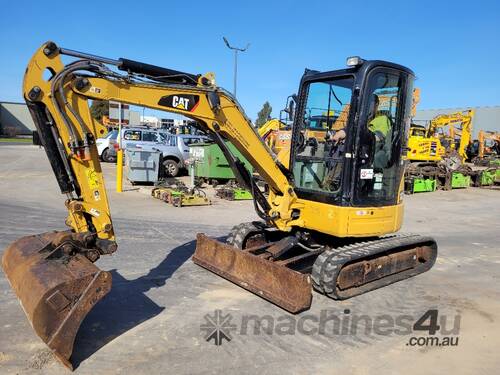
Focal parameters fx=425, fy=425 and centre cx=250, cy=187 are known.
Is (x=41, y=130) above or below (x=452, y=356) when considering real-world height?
above

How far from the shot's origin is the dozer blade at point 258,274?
461cm

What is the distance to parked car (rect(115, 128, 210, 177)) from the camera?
57.5ft

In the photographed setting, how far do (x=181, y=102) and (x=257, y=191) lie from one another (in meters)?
1.75

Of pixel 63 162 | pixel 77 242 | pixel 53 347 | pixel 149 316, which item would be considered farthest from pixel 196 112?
pixel 53 347

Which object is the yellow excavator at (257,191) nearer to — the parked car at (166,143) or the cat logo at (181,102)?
the cat logo at (181,102)

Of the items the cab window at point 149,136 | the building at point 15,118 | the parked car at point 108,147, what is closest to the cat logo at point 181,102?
the cab window at point 149,136

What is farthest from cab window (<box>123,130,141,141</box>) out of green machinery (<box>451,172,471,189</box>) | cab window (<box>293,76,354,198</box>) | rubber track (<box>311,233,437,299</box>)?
rubber track (<box>311,233,437,299</box>)

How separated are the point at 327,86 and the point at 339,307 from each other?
9.47ft

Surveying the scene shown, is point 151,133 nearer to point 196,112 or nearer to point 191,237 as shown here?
point 191,237

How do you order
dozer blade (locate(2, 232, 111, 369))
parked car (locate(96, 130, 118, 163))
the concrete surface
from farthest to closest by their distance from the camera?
1. parked car (locate(96, 130, 118, 163))
2. the concrete surface
3. dozer blade (locate(2, 232, 111, 369))

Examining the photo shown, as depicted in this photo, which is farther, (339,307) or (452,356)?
(339,307)

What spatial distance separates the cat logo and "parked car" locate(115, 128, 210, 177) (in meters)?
12.6

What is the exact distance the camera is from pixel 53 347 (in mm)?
3369

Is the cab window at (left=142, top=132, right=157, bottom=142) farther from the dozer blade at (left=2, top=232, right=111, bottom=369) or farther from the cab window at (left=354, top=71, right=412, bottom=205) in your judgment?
the dozer blade at (left=2, top=232, right=111, bottom=369)
